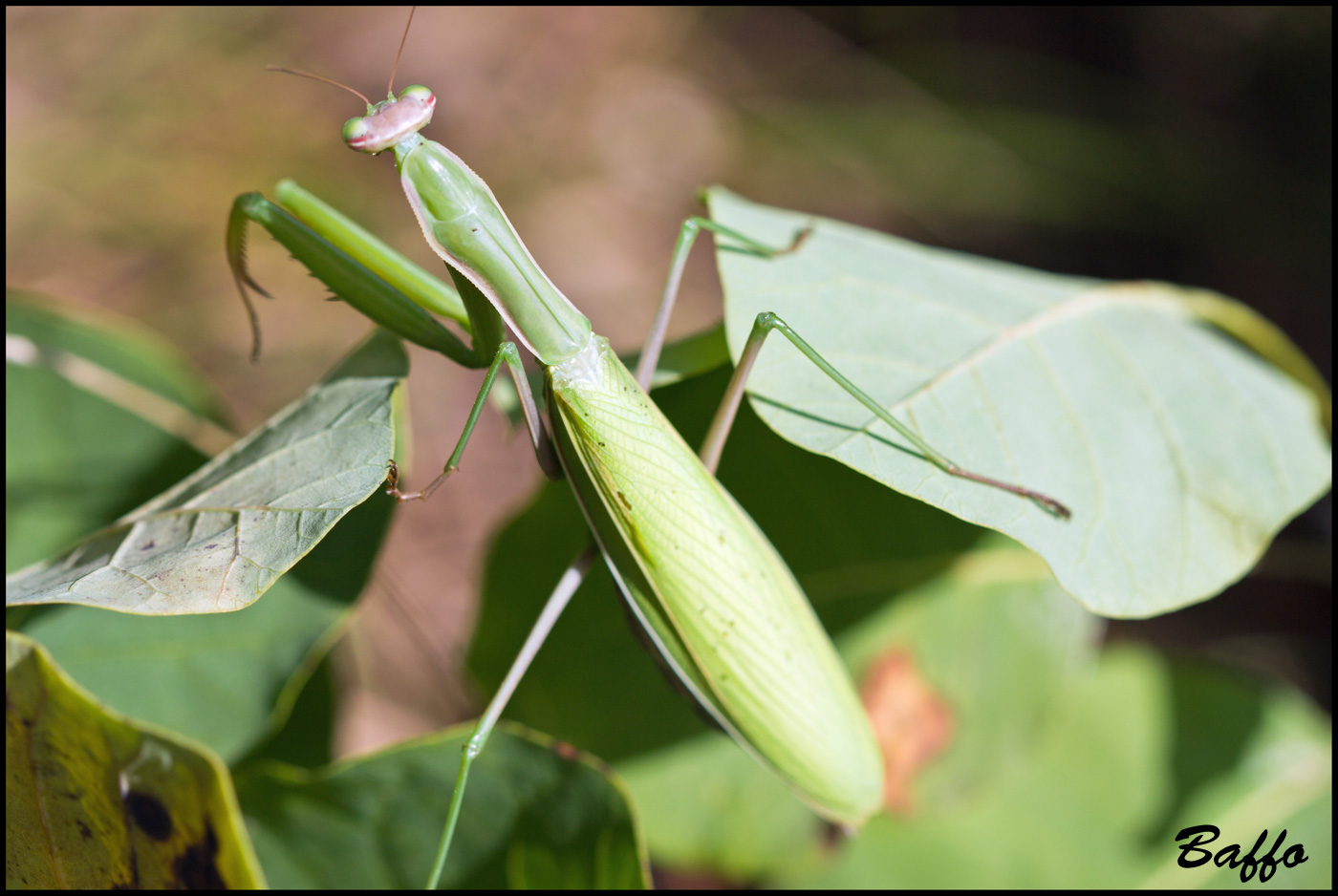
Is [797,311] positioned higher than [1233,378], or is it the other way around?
[797,311]

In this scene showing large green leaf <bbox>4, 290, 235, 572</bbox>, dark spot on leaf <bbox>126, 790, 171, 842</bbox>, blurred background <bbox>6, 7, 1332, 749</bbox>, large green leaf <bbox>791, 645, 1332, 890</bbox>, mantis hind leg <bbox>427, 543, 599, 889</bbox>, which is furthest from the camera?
blurred background <bbox>6, 7, 1332, 749</bbox>

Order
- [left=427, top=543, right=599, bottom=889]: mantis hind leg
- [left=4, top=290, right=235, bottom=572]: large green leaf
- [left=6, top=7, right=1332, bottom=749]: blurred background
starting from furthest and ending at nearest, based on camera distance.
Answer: [left=6, top=7, right=1332, bottom=749]: blurred background → [left=4, top=290, right=235, bottom=572]: large green leaf → [left=427, top=543, right=599, bottom=889]: mantis hind leg

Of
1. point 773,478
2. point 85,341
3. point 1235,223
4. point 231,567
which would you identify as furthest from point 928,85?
point 231,567

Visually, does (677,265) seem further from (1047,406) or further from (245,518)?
(245,518)

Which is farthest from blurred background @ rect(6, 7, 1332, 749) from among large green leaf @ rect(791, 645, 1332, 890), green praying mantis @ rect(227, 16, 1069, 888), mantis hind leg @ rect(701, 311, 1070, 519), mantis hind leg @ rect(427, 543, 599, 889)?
mantis hind leg @ rect(701, 311, 1070, 519)

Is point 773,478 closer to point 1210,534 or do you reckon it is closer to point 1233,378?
point 1210,534

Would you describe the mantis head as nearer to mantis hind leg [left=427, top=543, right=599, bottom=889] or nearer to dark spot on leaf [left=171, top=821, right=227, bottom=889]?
mantis hind leg [left=427, top=543, right=599, bottom=889]

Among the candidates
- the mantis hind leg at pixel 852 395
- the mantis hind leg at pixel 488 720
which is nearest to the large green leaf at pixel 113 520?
the mantis hind leg at pixel 488 720
